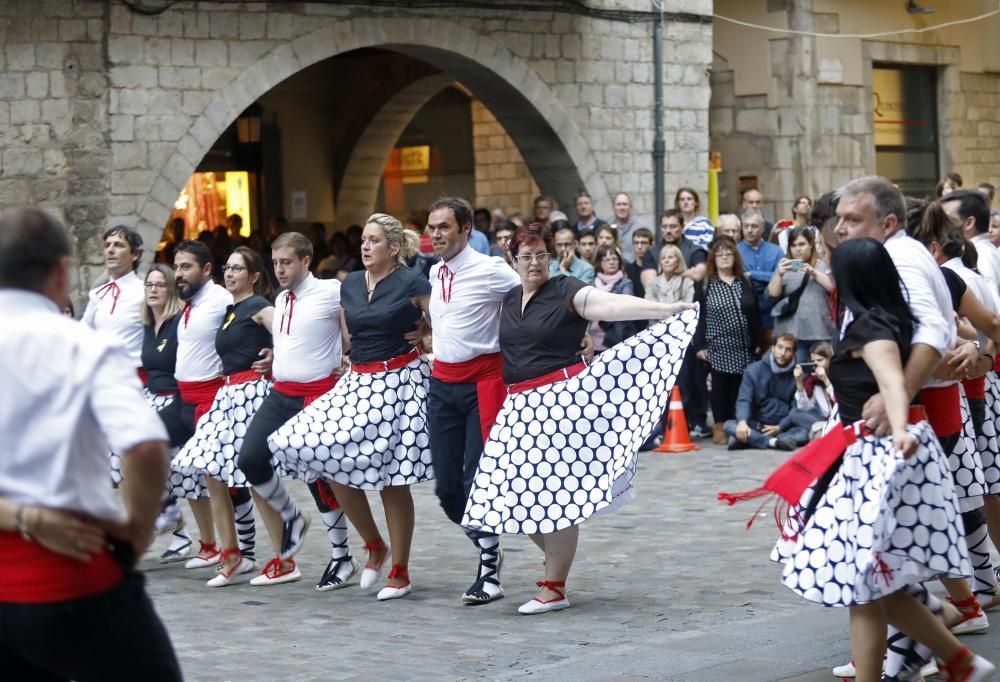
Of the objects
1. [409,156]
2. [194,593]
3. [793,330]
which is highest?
[409,156]

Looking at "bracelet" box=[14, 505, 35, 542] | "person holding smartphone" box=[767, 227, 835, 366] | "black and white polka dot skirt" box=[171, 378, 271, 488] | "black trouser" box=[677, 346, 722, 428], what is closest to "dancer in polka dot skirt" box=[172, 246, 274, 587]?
"black and white polka dot skirt" box=[171, 378, 271, 488]

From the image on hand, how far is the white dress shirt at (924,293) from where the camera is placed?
18.1ft

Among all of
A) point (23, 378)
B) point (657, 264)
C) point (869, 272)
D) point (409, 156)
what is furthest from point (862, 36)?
point (23, 378)

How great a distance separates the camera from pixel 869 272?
5465mm

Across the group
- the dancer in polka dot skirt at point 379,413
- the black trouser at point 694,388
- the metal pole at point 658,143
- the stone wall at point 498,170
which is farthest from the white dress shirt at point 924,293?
the stone wall at point 498,170

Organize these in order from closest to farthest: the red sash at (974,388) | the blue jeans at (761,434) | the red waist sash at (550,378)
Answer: the red sash at (974,388) < the red waist sash at (550,378) < the blue jeans at (761,434)

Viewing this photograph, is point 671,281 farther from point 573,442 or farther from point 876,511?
point 876,511

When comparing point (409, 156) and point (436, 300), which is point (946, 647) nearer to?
point (436, 300)

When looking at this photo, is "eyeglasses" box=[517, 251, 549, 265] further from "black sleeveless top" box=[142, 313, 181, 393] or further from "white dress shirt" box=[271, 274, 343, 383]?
"black sleeveless top" box=[142, 313, 181, 393]

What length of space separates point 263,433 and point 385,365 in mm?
801

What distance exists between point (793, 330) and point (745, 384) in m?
0.62

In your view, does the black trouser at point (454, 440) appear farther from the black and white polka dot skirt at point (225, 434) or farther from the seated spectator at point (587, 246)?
the seated spectator at point (587, 246)

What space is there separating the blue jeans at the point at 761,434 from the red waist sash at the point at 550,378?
21.4 ft

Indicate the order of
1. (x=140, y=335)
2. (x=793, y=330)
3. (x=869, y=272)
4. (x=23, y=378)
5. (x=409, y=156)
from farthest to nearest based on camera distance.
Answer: (x=409, y=156) < (x=793, y=330) < (x=140, y=335) < (x=869, y=272) < (x=23, y=378)
